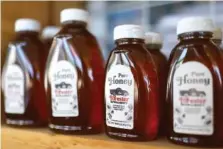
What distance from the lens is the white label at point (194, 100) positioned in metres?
0.47

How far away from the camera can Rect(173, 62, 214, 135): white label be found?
0.47 meters

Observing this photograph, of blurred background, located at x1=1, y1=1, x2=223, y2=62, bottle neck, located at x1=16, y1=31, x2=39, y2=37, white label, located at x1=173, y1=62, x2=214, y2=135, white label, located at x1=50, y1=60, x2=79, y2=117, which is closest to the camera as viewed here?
white label, located at x1=173, y1=62, x2=214, y2=135

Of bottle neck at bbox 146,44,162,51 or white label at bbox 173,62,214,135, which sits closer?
white label at bbox 173,62,214,135

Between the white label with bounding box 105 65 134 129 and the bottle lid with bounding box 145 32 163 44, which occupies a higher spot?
the bottle lid with bounding box 145 32 163 44

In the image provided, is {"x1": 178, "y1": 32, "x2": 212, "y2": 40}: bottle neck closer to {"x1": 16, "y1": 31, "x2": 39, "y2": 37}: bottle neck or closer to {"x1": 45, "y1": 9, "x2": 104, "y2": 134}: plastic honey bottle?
{"x1": 45, "y1": 9, "x2": 104, "y2": 134}: plastic honey bottle

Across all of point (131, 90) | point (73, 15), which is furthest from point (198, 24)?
point (73, 15)

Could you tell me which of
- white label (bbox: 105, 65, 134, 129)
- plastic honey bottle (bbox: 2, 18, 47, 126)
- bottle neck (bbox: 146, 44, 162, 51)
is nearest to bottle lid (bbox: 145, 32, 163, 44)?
bottle neck (bbox: 146, 44, 162, 51)

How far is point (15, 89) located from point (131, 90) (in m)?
0.28

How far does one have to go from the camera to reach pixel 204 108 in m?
0.47

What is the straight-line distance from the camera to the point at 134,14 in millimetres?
1031

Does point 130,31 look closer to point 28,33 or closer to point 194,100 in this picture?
point 194,100

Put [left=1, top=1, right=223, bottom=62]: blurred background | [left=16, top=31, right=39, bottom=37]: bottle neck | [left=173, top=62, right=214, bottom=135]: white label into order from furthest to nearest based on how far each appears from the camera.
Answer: [left=1, top=1, right=223, bottom=62]: blurred background → [left=16, top=31, right=39, bottom=37]: bottle neck → [left=173, top=62, right=214, bottom=135]: white label

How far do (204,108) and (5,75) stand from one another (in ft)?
1.37

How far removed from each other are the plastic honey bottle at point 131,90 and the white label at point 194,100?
47mm
